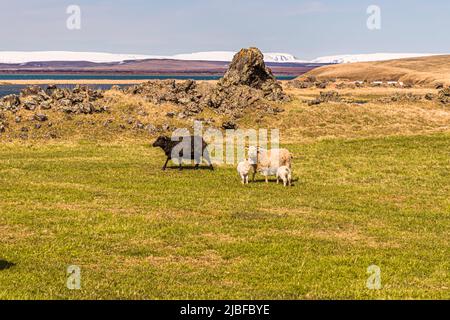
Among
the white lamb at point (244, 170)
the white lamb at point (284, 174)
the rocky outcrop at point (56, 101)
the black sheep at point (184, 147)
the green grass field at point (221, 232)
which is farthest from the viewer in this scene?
the rocky outcrop at point (56, 101)

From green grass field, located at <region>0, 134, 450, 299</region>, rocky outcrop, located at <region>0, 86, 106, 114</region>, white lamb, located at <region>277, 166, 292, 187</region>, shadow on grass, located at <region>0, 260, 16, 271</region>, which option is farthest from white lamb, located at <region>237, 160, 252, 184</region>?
rocky outcrop, located at <region>0, 86, 106, 114</region>

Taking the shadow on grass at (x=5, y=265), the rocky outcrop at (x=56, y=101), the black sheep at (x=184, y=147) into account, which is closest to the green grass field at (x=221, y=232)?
the shadow on grass at (x=5, y=265)

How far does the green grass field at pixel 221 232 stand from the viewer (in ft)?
44.0

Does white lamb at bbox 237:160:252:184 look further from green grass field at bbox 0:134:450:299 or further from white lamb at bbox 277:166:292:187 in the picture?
white lamb at bbox 277:166:292:187

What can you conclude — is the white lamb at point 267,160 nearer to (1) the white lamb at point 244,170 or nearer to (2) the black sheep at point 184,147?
(1) the white lamb at point 244,170

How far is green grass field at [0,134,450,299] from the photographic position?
1341 cm

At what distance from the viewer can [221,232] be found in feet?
61.7

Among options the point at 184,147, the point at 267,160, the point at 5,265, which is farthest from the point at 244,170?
the point at 5,265

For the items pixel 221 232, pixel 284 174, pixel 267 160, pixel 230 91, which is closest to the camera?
pixel 221 232

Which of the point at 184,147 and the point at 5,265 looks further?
the point at 184,147

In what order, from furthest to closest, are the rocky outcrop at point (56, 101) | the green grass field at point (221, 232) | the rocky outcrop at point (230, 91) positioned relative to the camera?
the rocky outcrop at point (230, 91)
the rocky outcrop at point (56, 101)
the green grass field at point (221, 232)

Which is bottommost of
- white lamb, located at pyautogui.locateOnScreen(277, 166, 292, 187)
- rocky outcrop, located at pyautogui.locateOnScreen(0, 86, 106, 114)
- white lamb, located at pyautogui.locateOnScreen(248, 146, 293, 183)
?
white lamb, located at pyautogui.locateOnScreen(277, 166, 292, 187)

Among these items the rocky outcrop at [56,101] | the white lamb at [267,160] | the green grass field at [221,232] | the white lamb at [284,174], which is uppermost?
the rocky outcrop at [56,101]

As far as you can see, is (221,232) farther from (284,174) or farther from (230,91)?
(230,91)
